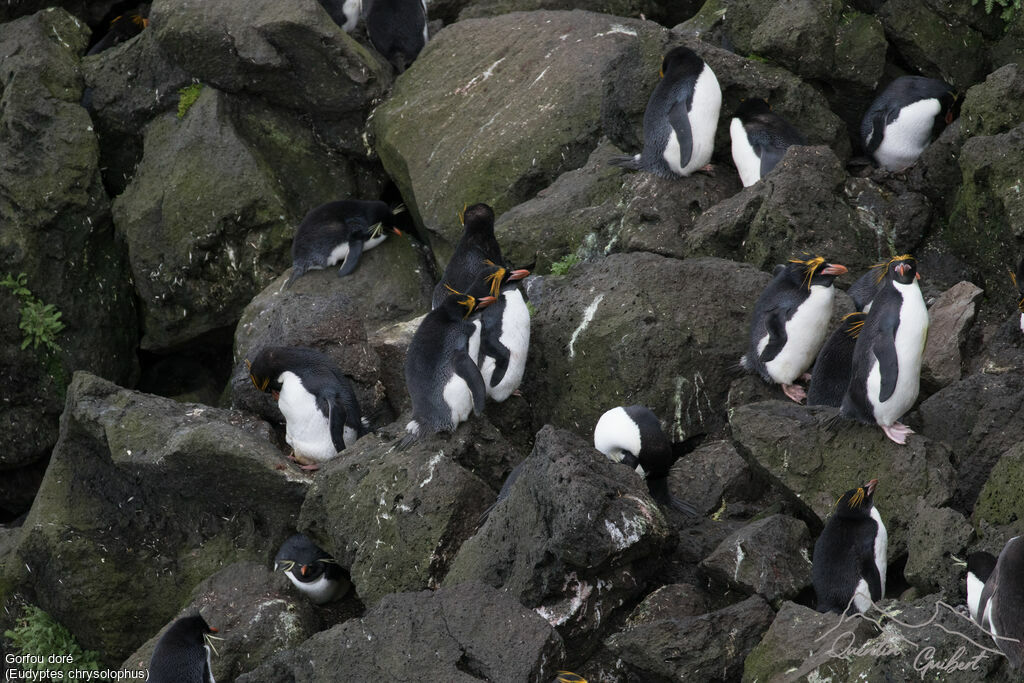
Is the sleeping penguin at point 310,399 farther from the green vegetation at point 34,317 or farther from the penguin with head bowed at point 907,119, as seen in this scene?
the penguin with head bowed at point 907,119

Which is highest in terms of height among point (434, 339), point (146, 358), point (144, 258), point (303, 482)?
point (434, 339)

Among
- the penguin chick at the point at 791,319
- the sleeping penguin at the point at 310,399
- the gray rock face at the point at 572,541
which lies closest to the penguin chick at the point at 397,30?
the sleeping penguin at the point at 310,399

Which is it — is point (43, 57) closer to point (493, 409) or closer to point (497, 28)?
point (497, 28)

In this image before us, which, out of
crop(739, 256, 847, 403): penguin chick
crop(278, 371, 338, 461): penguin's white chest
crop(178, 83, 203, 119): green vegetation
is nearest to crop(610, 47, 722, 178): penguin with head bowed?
crop(739, 256, 847, 403): penguin chick

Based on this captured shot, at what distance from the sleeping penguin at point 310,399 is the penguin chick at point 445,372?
1022mm

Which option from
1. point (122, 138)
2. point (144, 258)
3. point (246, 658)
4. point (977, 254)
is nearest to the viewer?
point (246, 658)

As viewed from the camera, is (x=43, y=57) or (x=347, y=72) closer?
(x=347, y=72)

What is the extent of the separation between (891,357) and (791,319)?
3.54ft

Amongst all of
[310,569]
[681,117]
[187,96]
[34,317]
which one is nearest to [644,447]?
[310,569]

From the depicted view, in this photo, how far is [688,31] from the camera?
11977 millimetres

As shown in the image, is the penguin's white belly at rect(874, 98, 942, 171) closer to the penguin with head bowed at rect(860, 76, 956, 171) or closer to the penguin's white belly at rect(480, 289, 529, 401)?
the penguin with head bowed at rect(860, 76, 956, 171)

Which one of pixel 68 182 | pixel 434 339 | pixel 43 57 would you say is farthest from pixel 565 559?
pixel 43 57

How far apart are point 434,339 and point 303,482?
1299mm

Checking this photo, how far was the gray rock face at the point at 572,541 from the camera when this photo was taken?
21.2ft
